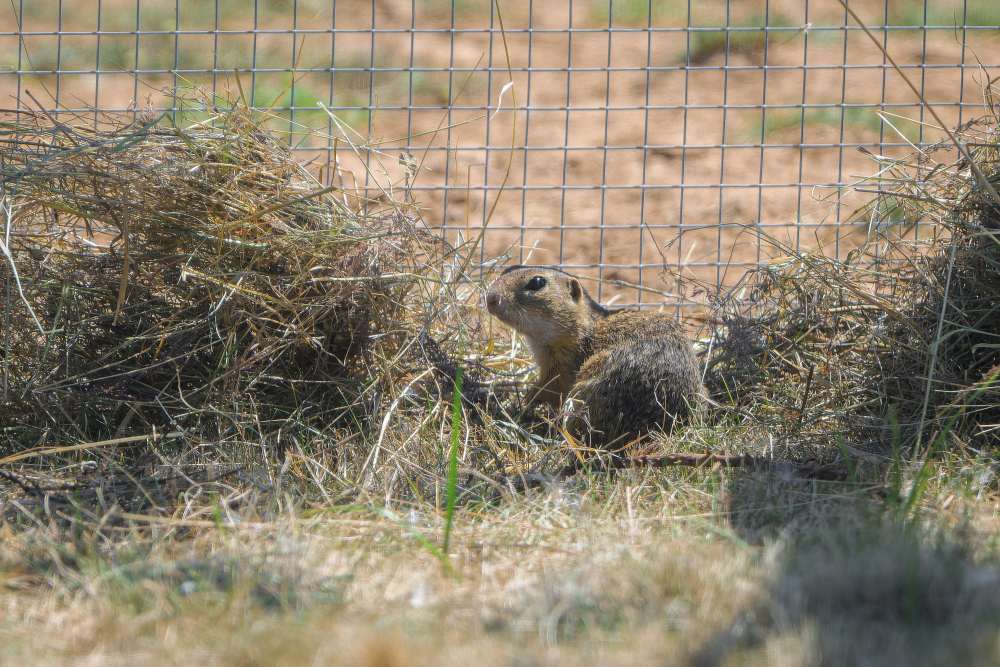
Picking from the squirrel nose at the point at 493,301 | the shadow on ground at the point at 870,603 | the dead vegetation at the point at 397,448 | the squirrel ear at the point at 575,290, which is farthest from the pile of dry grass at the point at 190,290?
the shadow on ground at the point at 870,603

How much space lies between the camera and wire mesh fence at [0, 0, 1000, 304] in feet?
21.0

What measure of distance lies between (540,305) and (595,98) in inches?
194

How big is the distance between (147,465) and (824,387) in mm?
2892

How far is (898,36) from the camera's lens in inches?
379

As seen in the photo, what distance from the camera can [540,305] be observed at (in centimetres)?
495

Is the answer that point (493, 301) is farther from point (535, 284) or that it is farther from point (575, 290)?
point (575, 290)

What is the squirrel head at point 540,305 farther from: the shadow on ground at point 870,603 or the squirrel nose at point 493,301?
the shadow on ground at point 870,603

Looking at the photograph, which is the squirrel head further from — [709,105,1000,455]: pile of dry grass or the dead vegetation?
[709,105,1000,455]: pile of dry grass

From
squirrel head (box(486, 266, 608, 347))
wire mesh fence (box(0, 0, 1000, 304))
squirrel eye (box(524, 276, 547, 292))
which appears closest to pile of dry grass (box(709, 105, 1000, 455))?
wire mesh fence (box(0, 0, 1000, 304))

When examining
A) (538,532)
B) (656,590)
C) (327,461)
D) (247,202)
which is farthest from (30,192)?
(656,590)

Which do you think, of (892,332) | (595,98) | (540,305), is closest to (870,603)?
(892,332)

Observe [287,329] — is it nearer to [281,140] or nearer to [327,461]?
[327,461]

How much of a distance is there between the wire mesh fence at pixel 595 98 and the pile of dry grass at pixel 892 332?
54 cm

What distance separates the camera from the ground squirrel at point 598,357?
14.6 ft
